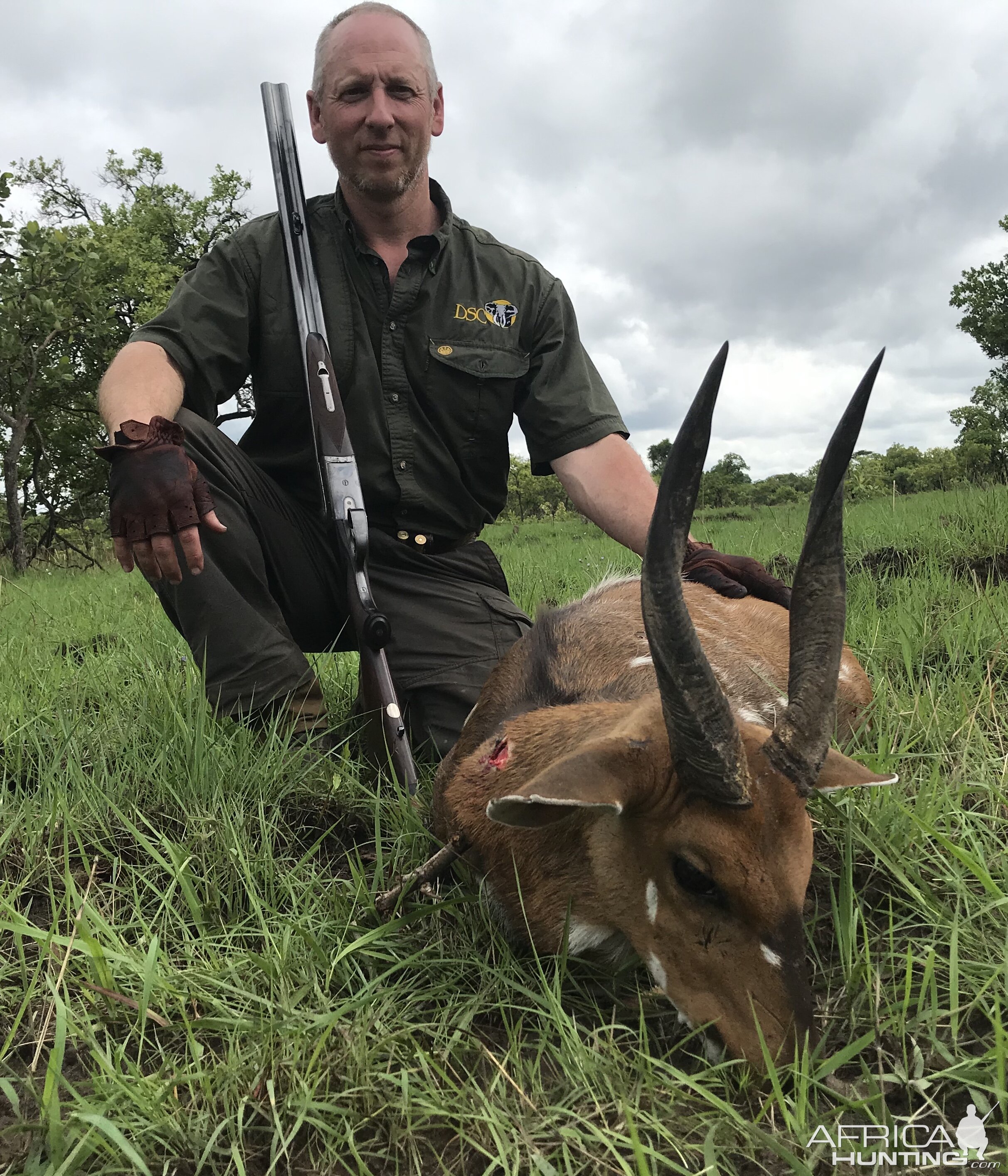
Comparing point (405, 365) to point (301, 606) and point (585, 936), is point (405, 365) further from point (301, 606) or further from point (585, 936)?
point (585, 936)

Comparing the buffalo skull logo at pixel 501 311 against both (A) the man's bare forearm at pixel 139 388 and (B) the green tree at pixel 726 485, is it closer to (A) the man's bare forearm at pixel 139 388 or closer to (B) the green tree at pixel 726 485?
(A) the man's bare forearm at pixel 139 388

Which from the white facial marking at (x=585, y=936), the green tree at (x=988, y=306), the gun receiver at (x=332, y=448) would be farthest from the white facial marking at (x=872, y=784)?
the green tree at (x=988, y=306)

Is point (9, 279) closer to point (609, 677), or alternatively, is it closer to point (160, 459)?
point (160, 459)

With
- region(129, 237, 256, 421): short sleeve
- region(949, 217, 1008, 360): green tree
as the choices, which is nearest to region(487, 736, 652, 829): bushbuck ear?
region(129, 237, 256, 421): short sleeve

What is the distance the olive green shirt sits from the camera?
12.9ft

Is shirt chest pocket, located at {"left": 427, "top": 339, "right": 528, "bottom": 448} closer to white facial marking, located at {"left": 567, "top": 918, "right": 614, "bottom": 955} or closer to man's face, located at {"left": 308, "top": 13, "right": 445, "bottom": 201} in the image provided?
man's face, located at {"left": 308, "top": 13, "right": 445, "bottom": 201}

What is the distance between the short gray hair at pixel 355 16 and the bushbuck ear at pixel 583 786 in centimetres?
374

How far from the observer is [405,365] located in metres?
4.07

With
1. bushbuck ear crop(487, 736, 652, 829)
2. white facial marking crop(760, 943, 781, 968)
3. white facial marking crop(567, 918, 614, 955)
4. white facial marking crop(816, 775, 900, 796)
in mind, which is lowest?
white facial marking crop(567, 918, 614, 955)

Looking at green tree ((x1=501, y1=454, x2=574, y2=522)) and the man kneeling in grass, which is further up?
green tree ((x1=501, y1=454, x2=574, y2=522))

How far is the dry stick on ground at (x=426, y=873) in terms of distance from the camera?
2316mm

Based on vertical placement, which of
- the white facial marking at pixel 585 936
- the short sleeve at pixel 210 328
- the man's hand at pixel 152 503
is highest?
the short sleeve at pixel 210 328

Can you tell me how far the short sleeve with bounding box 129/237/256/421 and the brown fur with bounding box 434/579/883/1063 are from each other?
2107 millimetres

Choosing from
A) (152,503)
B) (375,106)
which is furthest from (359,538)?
(375,106)
